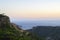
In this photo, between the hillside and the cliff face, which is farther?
the hillside

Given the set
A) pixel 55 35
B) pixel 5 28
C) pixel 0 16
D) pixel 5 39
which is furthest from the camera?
pixel 55 35

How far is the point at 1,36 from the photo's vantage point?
570 centimetres

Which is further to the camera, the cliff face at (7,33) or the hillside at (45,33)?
the hillside at (45,33)

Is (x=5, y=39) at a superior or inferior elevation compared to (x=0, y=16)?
inferior

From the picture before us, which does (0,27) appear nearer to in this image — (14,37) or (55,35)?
(14,37)

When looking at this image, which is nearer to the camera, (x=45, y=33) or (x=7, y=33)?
(x=7, y=33)

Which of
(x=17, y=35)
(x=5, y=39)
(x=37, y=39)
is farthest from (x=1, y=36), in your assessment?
(x=37, y=39)

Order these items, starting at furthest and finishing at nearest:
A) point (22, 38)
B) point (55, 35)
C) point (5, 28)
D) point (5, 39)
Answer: point (55, 35) → point (5, 28) → point (22, 38) → point (5, 39)

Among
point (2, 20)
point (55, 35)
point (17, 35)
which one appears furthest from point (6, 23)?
point (55, 35)

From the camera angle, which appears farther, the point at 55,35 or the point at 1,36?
the point at 55,35

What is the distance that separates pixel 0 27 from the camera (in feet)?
21.7

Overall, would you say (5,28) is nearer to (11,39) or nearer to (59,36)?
(11,39)

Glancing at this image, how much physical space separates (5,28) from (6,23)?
319mm

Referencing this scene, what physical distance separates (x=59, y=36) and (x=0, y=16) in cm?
721
